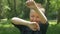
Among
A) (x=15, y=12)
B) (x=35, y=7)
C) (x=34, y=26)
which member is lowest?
(x=15, y=12)

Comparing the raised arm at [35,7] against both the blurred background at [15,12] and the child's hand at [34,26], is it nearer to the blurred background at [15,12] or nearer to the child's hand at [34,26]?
the child's hand at [34,26]

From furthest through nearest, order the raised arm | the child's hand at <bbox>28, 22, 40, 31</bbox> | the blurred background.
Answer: the blurred background → the child's hand at <bbox>28, 22, 40, 31</bbox> → the raised arm

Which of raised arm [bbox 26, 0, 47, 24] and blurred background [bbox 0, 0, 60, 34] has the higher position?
raised arm [bbox 26, 0, 47, 24]

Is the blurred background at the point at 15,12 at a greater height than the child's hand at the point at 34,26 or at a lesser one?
lesser

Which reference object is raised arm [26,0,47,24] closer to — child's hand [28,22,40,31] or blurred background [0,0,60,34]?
child's hand [28,22,40,31]

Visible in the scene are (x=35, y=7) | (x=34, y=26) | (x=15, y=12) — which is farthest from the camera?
(x=15, y=12)

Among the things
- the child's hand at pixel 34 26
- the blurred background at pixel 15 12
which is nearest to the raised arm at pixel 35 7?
the child's hand at pixel 34 26

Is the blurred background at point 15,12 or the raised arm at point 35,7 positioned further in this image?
the blurred background at point 15,12


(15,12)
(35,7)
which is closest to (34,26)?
(35,7)

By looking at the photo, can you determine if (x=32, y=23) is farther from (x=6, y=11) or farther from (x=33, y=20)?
(x=6, y=11)

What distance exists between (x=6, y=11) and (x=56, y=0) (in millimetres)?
19242

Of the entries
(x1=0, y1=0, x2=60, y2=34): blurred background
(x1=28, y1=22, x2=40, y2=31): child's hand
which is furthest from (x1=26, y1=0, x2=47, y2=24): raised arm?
(x1=0, y1=0, x2=60, y2=34): blurred background

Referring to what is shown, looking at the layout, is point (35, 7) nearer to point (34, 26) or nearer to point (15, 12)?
point (34, 26)

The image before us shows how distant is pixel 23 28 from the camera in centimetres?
255
